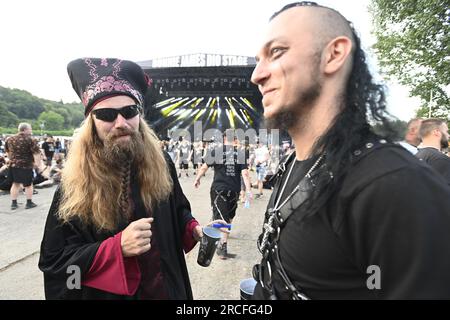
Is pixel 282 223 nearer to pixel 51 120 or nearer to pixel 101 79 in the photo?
pixel 101 79

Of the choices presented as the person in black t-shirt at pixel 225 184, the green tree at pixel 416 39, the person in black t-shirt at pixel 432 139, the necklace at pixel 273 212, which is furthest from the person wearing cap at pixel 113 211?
the green tree at pixel 416 39

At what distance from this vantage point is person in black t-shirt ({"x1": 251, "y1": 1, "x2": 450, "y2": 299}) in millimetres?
690

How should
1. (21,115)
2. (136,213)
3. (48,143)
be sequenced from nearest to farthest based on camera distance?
(136,213)
(48,143)
(21,115)

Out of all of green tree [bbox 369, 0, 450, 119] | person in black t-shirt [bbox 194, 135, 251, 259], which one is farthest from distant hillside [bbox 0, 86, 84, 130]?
person in black t-shirt [bbox 194, 135, 251, 259]

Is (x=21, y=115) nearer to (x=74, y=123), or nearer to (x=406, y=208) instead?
(x=74, y=123)

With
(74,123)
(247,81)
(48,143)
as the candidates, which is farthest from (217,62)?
(74,123)

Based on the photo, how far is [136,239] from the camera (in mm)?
1398

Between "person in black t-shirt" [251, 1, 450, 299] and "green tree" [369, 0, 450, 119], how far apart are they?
10.2 m

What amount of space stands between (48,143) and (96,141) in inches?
505

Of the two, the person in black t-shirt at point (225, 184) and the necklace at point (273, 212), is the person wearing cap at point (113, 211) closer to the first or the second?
the necklace at point (273, 212)

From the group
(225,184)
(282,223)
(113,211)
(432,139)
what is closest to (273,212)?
(282,223)

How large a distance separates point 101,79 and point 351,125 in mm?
1407

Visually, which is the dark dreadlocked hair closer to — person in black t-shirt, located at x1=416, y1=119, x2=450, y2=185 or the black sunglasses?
the black sunglasses

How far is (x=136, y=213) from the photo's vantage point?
1680mm
